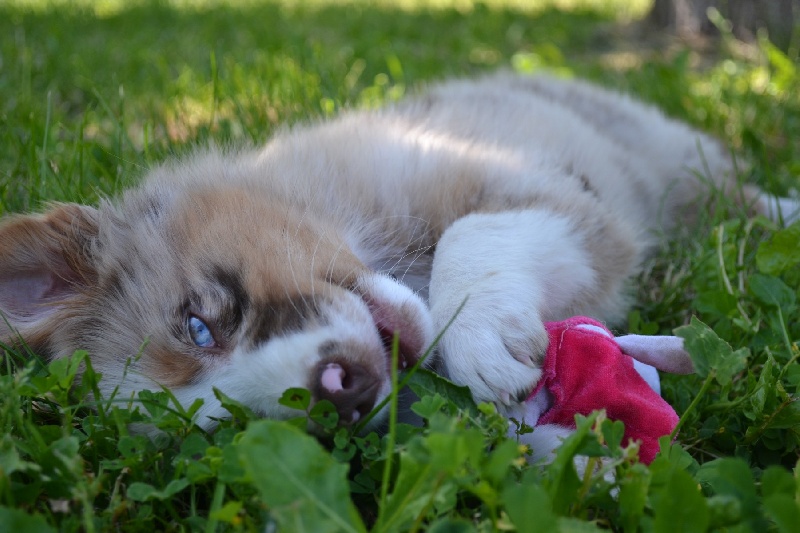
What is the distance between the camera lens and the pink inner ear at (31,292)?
2115 mm

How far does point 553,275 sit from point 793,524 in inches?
49.1

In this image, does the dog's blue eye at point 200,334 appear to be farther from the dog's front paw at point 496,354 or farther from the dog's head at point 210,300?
the dog's front paw at point 496,354

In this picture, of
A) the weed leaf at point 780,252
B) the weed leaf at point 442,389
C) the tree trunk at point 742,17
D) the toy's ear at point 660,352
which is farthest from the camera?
the tree trunk at point 742,17

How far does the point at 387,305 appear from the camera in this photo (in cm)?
199

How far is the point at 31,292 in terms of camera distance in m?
2.16

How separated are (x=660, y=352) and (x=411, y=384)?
2.12ft

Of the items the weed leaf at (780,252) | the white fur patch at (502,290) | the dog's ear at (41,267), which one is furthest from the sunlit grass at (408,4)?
the white fur patch at (502,290)

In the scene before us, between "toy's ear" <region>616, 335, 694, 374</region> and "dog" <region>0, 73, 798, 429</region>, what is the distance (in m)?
0.23

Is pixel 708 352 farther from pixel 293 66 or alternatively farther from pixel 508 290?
pixel 293 66

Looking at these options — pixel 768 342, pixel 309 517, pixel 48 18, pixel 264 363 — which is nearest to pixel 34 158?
pixel 264 363

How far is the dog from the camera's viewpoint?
1.83m

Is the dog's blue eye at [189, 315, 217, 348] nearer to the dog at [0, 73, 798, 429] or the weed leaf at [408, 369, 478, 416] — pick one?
the dog at [0, 73, 798, 429]

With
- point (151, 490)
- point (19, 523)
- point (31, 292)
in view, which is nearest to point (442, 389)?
point (151, 490)

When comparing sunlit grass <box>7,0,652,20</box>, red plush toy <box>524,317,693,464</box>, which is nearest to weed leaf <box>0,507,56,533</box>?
red plush toy <box>524,317,693,464</box>
